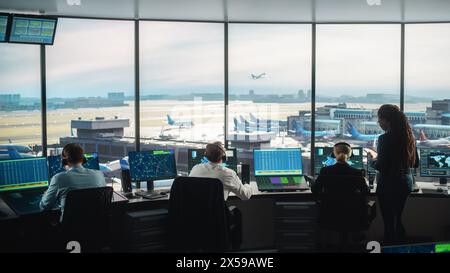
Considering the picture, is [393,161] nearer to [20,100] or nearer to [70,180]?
[70,180]

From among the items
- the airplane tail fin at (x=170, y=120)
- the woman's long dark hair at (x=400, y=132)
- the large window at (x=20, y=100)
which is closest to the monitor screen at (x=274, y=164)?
the airplane tail fin at (x=170, y=120)

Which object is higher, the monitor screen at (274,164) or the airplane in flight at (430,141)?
the airplane in flight at (430,141)

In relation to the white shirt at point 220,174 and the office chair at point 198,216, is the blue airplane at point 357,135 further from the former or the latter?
the office chair at point 198,216

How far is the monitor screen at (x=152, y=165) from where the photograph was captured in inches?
214

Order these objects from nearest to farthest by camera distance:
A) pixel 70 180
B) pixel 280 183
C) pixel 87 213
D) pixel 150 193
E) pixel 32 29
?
pixel 87 213
pixel 70 180
pixel 32 29
pixel 150 193
pixel 280 183

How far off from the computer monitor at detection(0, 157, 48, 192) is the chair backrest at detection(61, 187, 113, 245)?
102 cm

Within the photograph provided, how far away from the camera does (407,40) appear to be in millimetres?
6258

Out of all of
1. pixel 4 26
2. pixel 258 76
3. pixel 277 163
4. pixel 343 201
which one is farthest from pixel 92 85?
pixel 343 201

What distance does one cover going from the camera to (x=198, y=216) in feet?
13.6

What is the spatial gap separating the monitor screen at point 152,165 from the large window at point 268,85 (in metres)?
0.92

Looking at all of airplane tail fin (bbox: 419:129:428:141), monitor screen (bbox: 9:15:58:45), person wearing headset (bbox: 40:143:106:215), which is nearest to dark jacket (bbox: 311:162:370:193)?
person wearing headset (bbox: 40:143:106:215)

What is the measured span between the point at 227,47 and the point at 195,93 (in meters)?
0.69

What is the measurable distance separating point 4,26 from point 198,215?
272cm
